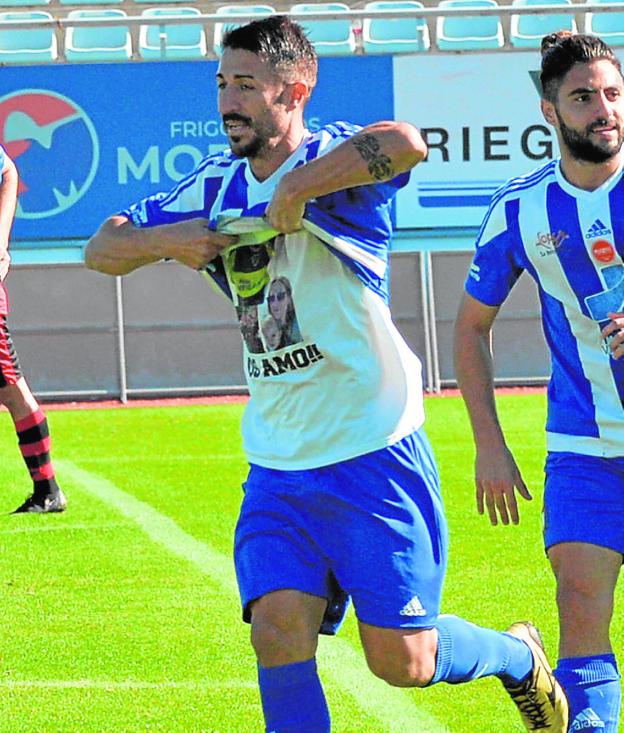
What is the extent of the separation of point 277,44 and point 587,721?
1.93 meters

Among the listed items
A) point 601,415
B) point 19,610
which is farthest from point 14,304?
point 601,415

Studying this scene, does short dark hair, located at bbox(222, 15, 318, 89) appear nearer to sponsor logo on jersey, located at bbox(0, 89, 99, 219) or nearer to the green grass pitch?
the green grass pitch

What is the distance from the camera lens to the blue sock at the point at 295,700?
3.69m

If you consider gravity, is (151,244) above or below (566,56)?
below

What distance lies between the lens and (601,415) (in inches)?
161

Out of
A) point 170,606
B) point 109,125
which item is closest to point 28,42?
point 109,125

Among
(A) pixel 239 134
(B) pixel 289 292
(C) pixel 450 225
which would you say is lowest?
(C) pixel 450 225

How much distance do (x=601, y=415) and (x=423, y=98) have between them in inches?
481

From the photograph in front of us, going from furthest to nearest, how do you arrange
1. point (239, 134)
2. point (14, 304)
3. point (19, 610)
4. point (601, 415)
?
1. point (14, 304)
2. point (19, 610)
3. point (601, 415)
4. point (239, 134)

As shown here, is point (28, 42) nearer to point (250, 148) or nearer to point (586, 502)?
point (250, 148)

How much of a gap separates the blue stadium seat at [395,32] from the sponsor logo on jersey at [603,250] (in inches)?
501

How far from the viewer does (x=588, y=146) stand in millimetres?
4090

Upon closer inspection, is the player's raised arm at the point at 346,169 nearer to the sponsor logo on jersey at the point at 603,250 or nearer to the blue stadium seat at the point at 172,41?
the sponsor logo on jersey at the point at 603,250

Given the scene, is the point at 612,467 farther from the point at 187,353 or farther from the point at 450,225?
the point at 187,353
